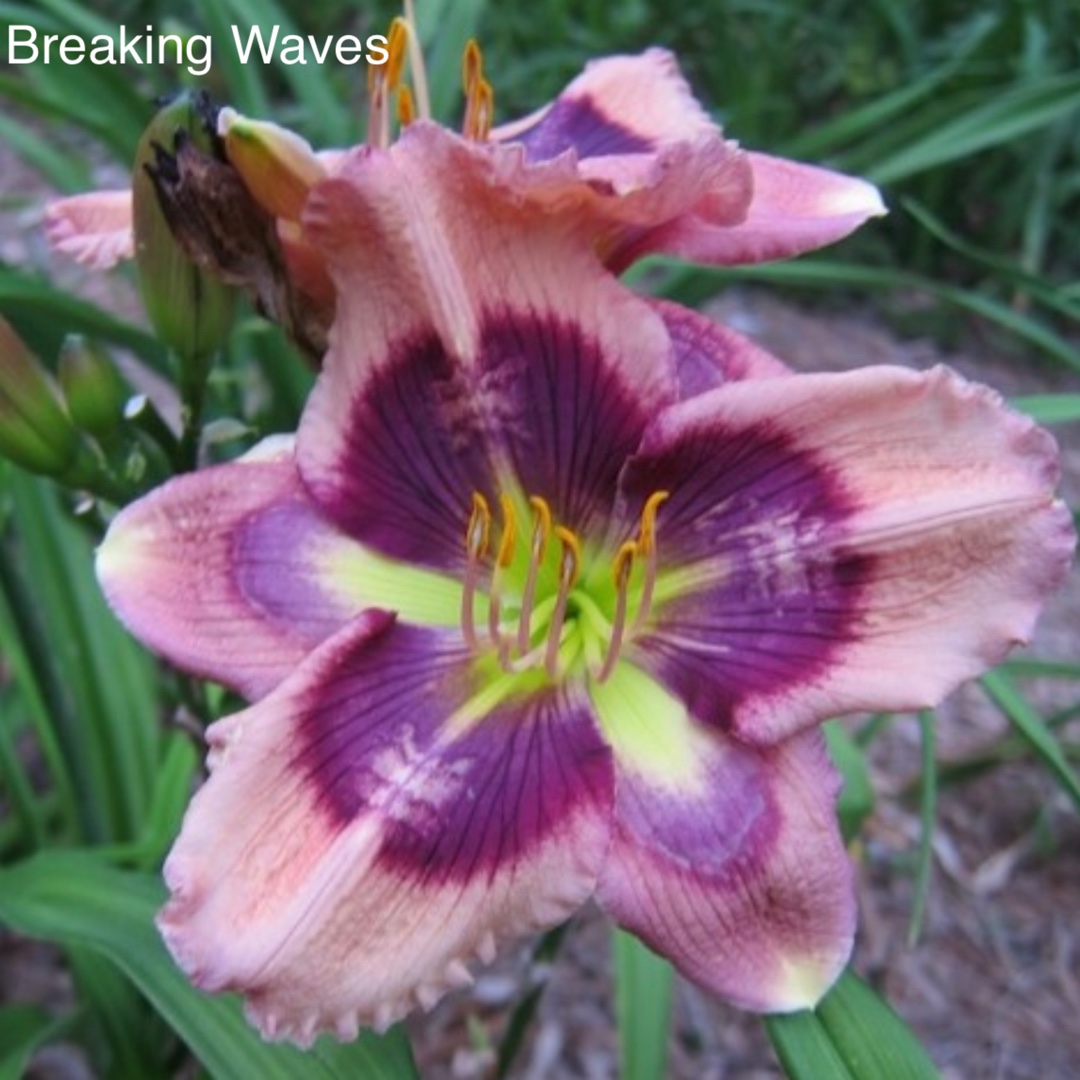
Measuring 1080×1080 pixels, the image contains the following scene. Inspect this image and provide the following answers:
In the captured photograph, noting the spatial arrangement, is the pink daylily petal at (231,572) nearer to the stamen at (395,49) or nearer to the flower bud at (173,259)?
the flower bud at (173,259)

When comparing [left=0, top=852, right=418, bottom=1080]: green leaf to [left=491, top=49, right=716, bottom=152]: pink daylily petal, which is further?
[left=491, top=49, right=716, bottom=152]: pink daylily petal

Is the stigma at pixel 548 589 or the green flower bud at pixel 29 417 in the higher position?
the green flower bud at pixel 29 417

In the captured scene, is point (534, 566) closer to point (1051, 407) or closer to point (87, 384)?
point (87, 384)

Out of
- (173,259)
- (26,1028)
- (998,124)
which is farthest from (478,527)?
(998,124)

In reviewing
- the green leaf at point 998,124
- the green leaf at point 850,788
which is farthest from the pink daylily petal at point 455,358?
the green leaf at point 998,124

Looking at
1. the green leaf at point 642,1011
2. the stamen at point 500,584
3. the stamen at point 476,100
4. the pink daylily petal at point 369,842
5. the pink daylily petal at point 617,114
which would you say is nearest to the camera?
the pink daylily petal at point 369,842

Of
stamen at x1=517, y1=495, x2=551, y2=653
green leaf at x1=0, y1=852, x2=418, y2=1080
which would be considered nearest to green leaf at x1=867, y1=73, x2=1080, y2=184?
stamen at x1=517, y1=495, x2=551, y2=653

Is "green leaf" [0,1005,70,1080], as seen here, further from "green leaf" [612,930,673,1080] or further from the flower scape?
the flower scape

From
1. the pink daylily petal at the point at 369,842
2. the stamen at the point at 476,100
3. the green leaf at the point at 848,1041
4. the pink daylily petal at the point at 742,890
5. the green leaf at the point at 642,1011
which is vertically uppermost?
the stamen at the point at 476,100
